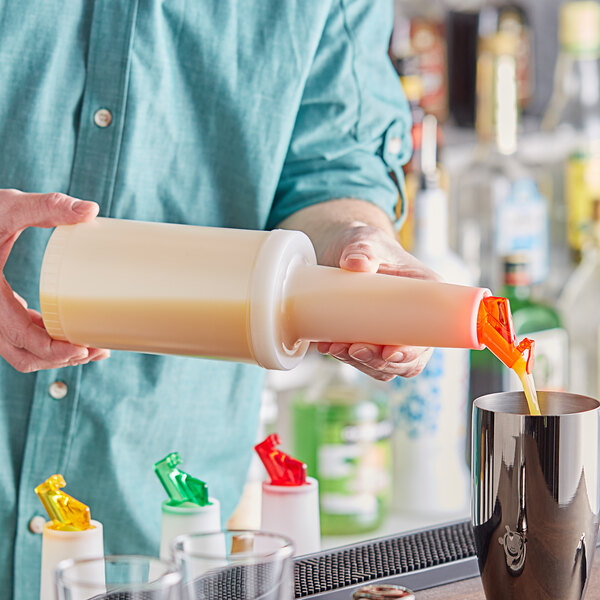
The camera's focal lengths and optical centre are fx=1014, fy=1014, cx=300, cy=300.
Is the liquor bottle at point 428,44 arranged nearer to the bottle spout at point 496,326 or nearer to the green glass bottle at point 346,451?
the green glass bottle at point 346,451

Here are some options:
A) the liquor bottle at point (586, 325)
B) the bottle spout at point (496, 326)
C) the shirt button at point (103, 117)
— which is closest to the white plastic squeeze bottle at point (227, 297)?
the bottle spout at point (496, 326)

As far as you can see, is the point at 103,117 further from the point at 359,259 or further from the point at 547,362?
the point at 547,362

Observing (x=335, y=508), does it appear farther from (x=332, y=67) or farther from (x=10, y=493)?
(x=332, y=67)

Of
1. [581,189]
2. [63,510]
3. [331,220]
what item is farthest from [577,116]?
[63,510]

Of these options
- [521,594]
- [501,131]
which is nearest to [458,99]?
[501,131]

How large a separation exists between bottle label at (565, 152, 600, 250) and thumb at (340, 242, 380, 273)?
114 centimetres

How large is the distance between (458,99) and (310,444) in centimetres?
70

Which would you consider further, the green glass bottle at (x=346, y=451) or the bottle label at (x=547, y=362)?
the bottle label at (x=547, y=362)

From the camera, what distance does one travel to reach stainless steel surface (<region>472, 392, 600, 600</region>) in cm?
64

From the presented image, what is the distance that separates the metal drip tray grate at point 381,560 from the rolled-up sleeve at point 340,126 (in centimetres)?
36

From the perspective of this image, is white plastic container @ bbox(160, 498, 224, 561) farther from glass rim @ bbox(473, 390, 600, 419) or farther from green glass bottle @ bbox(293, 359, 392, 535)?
green glass bottle @ bbox(293, 359, 392, 535)

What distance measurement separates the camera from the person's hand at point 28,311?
716 millimetres

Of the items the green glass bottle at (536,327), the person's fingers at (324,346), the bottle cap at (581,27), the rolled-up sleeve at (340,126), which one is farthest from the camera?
the bottle cap at (581,27)

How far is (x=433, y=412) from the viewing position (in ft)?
4.66
